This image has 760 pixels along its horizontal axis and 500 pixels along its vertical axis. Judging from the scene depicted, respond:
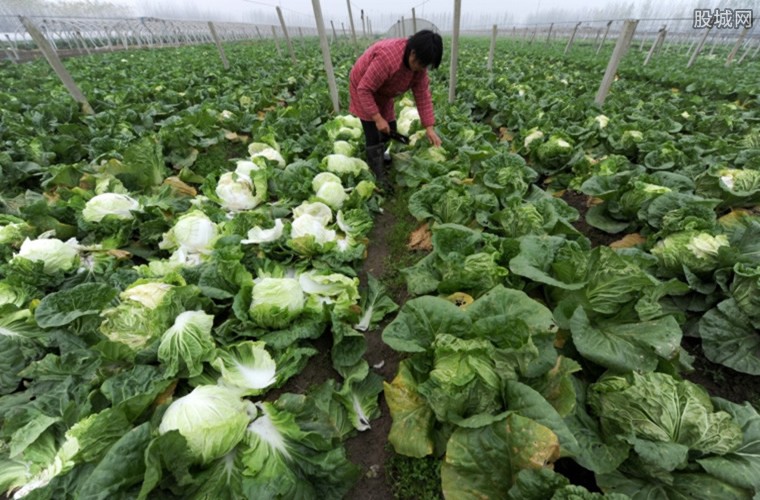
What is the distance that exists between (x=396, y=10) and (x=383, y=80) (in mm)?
131628

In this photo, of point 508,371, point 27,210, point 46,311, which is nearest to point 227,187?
point 27,210

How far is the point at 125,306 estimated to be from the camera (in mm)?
2906

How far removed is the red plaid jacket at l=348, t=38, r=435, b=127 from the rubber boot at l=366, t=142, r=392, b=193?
1.72 feet

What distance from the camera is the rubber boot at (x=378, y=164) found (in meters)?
5.95

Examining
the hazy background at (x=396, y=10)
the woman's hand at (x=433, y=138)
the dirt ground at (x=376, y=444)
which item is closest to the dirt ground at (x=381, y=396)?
the dirt ground at (x=376, y=444)

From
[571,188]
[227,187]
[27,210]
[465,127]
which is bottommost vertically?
[571,188]

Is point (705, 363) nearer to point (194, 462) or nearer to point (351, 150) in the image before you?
point (194, 462)

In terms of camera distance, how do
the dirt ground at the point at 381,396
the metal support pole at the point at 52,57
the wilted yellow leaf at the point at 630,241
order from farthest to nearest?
the metal support pole at the point at 52,57 < the wilted yellow leaf at the point at 630,241 < the dirt ground at the point at 381,396

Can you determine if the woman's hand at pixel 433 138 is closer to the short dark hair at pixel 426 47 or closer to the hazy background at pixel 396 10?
the short dark hair at pixel 426 47

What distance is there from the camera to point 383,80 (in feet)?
16.4

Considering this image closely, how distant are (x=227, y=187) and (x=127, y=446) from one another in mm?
3456

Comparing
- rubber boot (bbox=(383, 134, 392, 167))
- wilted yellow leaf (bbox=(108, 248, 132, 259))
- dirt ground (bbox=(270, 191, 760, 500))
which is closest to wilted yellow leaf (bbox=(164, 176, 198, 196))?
wilted yellow leaf (bbox=(108, 248, 132, 259))

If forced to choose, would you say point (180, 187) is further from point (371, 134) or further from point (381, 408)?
point (381, 408)

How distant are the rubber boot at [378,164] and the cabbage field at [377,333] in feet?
1.72
